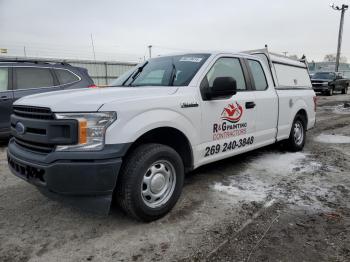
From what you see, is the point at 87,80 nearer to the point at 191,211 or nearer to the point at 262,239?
the point at 191,211

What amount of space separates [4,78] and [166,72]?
14.0 ft

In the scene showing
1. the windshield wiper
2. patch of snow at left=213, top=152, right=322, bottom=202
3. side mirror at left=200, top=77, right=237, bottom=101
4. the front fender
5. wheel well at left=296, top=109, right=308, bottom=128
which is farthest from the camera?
wheel well at left=296, top=109, right=308, bottom=128

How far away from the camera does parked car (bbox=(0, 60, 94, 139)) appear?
6527 millimetres

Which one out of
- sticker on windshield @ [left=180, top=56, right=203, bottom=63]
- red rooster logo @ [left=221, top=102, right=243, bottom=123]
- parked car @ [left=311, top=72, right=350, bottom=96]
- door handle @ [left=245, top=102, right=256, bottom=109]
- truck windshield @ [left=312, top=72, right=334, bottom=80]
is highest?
truck windshield @ [left=312, top=72, right=334, bottom=80]

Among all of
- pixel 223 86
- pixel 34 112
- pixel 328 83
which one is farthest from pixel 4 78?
pixel 328 83

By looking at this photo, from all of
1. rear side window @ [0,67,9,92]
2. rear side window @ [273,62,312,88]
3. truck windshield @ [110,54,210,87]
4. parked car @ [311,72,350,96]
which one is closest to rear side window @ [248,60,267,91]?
rear side window @ [273,62,312,88]

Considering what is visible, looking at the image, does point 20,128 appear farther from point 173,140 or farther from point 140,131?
point 173,140

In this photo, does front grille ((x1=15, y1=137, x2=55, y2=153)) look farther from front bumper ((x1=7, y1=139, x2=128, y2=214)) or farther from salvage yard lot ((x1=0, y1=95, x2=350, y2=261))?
salvage yard lot ((x1=0, y1=95, x2=350, y2=261))

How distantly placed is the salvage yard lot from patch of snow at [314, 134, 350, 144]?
8.59 ft

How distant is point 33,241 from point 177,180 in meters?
1.48

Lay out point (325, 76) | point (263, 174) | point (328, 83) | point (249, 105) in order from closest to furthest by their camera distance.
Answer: point (249, 105)
point (263, 174)
point (328, 83)
point (325, 76)

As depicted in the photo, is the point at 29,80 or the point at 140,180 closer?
the point at 140,180

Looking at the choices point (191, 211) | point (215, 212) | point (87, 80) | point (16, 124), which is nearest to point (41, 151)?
point (16, 124)

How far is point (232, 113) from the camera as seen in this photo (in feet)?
13.8
